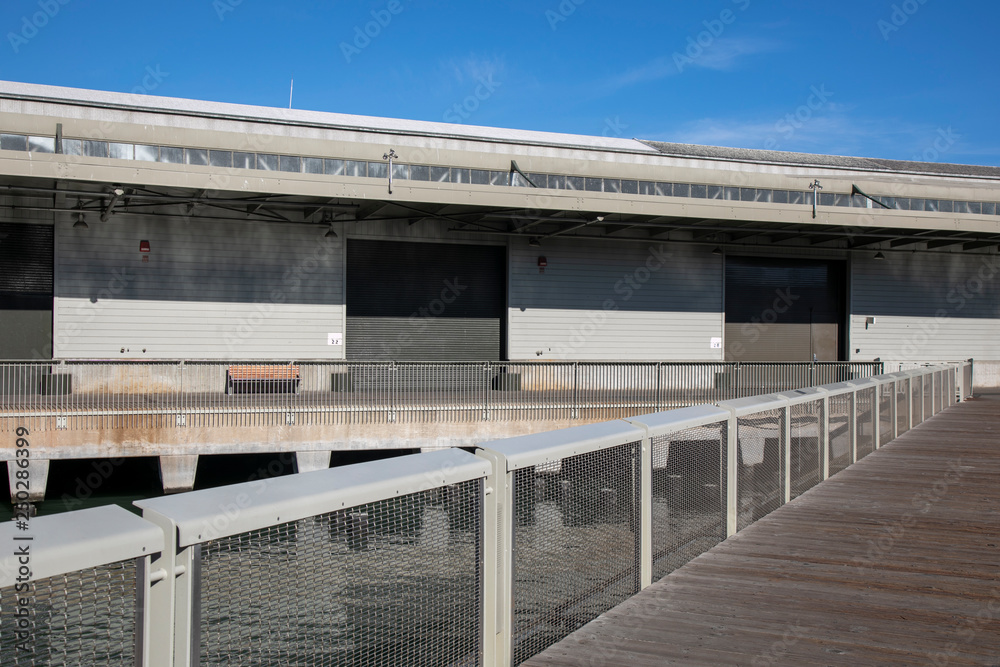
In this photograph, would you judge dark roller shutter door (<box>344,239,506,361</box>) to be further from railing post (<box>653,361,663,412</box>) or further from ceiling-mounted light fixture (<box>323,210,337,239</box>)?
railing post (<box>653,361,663,412</box>)

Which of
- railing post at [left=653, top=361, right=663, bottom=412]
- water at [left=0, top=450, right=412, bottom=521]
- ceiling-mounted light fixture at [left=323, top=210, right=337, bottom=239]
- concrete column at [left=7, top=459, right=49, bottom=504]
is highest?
ceiling-mounted light fixture at [left=323, top=210, right=337, bottom=239]

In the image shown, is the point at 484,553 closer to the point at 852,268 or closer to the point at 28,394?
the point at 28,394

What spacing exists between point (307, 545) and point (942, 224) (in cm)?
3049

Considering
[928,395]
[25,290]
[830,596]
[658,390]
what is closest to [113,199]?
[25,290]

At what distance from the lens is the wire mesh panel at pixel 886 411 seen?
12.1 m

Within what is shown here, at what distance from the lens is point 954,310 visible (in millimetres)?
32469

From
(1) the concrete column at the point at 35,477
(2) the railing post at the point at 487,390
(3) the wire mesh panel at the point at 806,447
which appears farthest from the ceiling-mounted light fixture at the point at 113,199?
(3) the wire mesh panel at the point at 806,447

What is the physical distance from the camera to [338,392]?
1911cm

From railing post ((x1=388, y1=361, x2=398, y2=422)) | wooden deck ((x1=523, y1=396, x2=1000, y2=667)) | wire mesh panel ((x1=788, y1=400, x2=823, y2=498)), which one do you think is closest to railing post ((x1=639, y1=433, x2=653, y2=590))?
wooden deck ((x1=523, y1=396, x2=1000, y2=667))

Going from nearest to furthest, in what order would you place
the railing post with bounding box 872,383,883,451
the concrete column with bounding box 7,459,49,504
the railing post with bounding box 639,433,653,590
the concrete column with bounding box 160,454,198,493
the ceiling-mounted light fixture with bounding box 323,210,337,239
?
1. the railing post with bounding box 639,433,653,590
2. the railing post with bounding box 872,383,883,451
3. the concrete column with bounding box 7,459,49,504
4. the concrete column with bounding box 160,454,198,493
5. the ceiling-mounted light fixture with bounding box 323,210,337,239

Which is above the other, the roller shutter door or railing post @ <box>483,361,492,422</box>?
the roller shutter door

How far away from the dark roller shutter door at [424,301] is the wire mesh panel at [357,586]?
2301cm

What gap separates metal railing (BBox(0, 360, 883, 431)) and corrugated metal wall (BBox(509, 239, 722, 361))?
4.50m

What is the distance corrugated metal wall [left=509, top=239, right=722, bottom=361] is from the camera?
2758 centimetres
